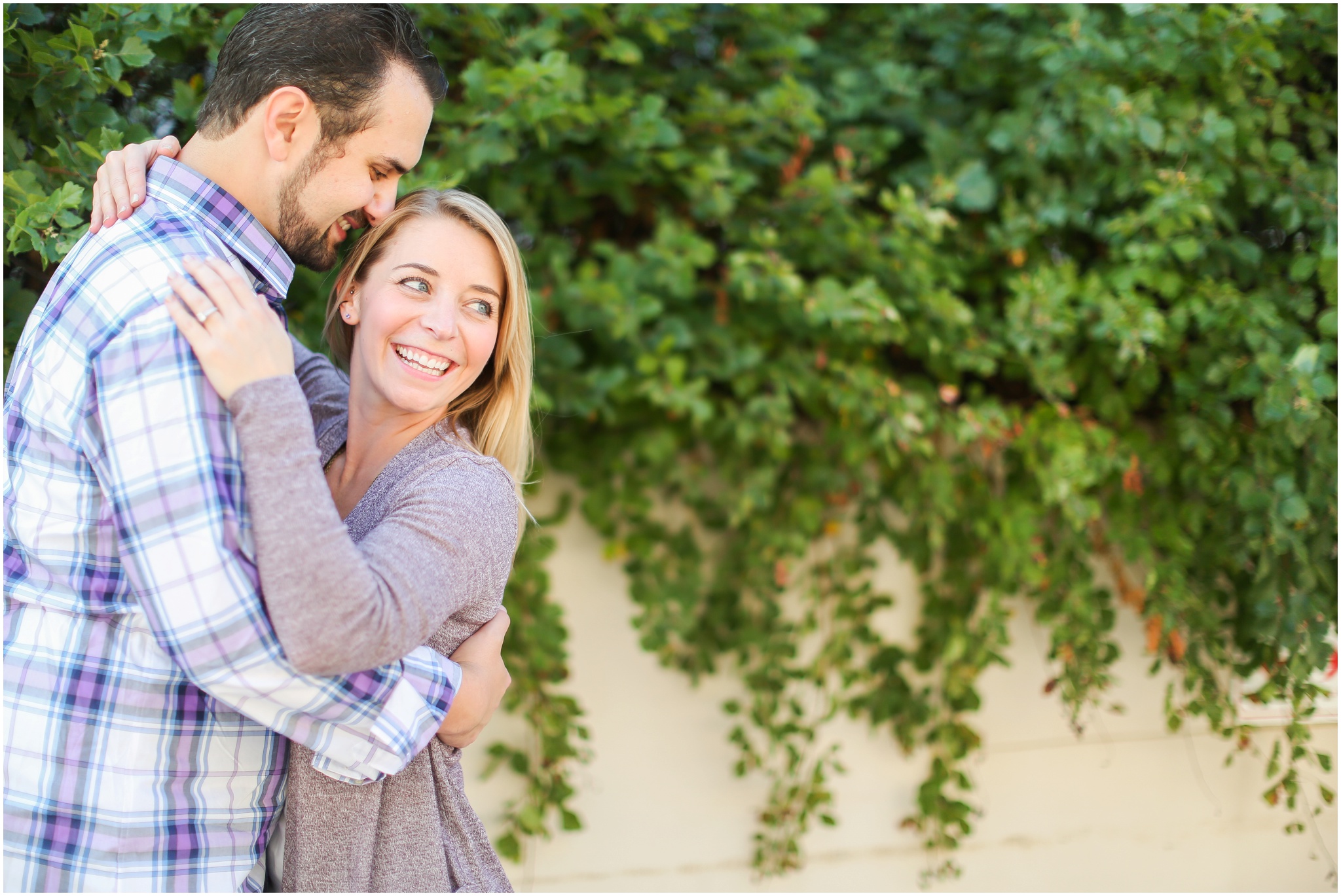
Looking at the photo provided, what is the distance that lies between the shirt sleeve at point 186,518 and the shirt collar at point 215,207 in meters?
0.22

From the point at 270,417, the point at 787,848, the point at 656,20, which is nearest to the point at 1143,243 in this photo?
the point at 656,20

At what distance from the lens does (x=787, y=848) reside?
2918mm

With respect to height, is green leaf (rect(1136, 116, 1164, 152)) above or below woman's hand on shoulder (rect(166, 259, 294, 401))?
above

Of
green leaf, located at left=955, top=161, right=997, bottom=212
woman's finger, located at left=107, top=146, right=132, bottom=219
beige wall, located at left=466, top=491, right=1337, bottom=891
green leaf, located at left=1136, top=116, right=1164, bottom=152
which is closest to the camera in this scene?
woman's finger, located at left=107, top=146, right=132, bottom=219

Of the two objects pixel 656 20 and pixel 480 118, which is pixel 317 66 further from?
pixel 656 20

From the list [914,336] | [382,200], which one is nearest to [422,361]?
[382,200]

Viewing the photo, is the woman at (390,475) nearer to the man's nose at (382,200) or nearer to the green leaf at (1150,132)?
the man's nose at (382,200)

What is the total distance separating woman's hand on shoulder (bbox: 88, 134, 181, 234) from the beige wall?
1.76m

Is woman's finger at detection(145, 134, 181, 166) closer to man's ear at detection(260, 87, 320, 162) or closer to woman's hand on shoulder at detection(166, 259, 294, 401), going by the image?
man's ear at detection(260, 87, 320, 162)

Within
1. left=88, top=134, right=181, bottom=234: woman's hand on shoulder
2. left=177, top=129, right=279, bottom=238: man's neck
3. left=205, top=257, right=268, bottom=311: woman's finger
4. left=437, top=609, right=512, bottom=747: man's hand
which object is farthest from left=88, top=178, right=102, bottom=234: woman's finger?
left=437, top=609, right=512, bottom=747: man's hand

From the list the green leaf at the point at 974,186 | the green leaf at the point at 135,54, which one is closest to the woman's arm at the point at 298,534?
the green leaf at the point at 135,54

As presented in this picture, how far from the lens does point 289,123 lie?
126 cm

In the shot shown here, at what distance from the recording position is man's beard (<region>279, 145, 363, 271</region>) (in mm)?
1276

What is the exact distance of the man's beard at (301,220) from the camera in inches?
50.3
